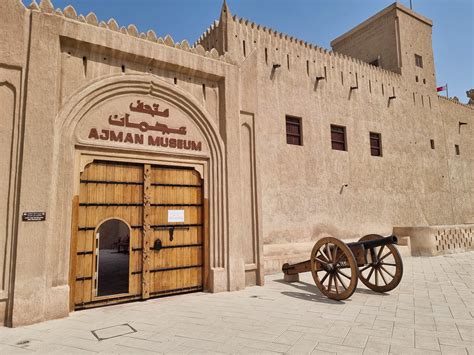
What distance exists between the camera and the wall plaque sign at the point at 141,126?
5871mm

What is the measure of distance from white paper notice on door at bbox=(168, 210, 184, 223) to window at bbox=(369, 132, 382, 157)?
31.3 feet

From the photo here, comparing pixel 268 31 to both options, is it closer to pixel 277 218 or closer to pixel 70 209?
pixel 277 218

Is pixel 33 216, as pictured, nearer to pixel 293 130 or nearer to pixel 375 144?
pixel 293 130

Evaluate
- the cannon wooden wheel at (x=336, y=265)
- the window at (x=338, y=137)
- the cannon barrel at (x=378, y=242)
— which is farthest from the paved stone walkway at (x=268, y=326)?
the window at (x=338, y=137)

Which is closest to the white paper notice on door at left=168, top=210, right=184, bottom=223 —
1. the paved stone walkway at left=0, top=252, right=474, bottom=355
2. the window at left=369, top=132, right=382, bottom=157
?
the paved stone walkway at left=0, top=252, right=474, bottom=355

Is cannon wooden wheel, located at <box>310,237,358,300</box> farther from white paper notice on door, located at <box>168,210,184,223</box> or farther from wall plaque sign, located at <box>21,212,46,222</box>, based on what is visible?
wall plaque sign, located at <box>21,212,46,222</box>

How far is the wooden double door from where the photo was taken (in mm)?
5598

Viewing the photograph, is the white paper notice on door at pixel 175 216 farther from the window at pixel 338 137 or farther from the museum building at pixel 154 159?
the window at pixel 338 137

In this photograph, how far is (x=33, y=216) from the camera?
16.4 feet

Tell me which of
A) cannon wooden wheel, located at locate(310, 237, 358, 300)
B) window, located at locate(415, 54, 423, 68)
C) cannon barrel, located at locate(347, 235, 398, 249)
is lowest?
cannon wooden wheel, located at locate(310, 237, 358, 300)

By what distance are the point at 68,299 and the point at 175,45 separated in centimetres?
509

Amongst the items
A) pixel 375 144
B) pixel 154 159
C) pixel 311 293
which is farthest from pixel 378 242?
pixel 375 144

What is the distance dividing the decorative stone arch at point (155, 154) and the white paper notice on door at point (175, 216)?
0.59 m

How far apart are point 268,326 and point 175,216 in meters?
Result: 2.89
